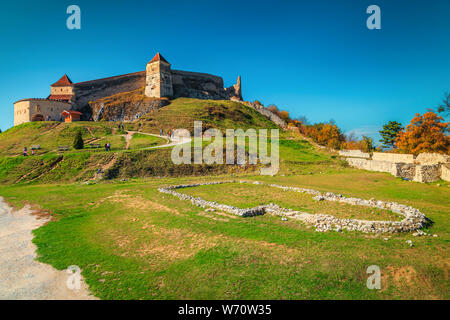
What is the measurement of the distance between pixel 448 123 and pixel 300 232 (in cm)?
3690

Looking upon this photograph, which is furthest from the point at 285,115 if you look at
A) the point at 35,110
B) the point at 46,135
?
the point at 35,110

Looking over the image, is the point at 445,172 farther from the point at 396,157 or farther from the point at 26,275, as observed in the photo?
the point at 26,275

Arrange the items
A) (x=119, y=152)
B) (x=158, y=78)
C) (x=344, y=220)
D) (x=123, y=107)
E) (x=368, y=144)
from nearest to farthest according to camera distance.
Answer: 1. (x=344, y=220)
2. (x=119, y=152)
3. (x=368, y=144)
4. (x=123, y=107)
5. (x=158, y=78)

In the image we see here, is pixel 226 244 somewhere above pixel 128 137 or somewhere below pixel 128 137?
below

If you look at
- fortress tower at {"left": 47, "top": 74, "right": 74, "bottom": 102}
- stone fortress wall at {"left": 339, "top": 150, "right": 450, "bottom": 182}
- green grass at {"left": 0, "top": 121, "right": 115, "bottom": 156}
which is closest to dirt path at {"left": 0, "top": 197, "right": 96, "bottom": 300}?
green grass at {"left": 0, "top": 121, "right": 115, "bottom": 156}

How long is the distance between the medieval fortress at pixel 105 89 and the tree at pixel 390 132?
46963 millimetres

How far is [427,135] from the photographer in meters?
35.6

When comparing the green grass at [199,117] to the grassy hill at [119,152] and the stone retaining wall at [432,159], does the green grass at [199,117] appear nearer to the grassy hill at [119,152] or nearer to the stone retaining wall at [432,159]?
the grassy hill at [119,152]

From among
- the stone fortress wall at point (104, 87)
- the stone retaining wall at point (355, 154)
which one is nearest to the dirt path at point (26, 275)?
the stone retaining wall at point (355, 154)

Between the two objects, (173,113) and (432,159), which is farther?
(173,113)

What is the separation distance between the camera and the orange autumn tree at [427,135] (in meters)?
34.6

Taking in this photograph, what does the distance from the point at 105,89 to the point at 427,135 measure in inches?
2595

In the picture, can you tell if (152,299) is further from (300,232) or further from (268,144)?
(268,144)

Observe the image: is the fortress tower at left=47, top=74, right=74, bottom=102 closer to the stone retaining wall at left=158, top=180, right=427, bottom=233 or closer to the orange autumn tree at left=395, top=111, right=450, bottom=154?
the stone retaining wall at left=158, top=180, right=427, bottom=233
